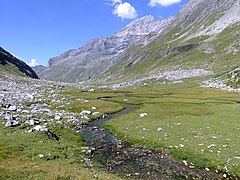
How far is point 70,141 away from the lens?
1292 inches

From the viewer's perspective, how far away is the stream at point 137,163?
77.2 ft

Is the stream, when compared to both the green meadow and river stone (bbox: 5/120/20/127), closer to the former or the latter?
the green meadow

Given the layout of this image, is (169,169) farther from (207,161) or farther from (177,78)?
(177,78)

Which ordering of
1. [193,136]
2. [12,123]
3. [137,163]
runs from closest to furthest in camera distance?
[137,163] < [193,136] < [12,123]

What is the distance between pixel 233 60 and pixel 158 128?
13408cm

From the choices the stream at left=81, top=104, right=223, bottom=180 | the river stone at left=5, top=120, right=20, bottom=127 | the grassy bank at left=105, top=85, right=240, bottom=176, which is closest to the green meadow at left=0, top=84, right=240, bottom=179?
the grassy bank at left=105, top=85, right=240, bottom=176

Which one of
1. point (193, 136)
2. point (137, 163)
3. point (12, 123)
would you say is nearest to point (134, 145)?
point (137, 163)

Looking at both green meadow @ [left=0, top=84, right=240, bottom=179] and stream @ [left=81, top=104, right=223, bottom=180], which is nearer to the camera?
green meadow @ [left=0, top=84, right=240, bottom=179]

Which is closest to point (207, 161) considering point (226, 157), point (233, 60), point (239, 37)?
point (226, 157)

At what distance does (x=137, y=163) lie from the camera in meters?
26.3

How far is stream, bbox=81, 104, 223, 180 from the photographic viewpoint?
926 inches

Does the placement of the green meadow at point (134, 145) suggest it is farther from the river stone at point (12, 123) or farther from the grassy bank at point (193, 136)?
the river stone at point (12, 123)

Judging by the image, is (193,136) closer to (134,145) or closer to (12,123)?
(134,145)

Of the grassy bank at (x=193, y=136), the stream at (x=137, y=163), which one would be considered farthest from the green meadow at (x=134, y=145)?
the stream at (x=137, y=163)
